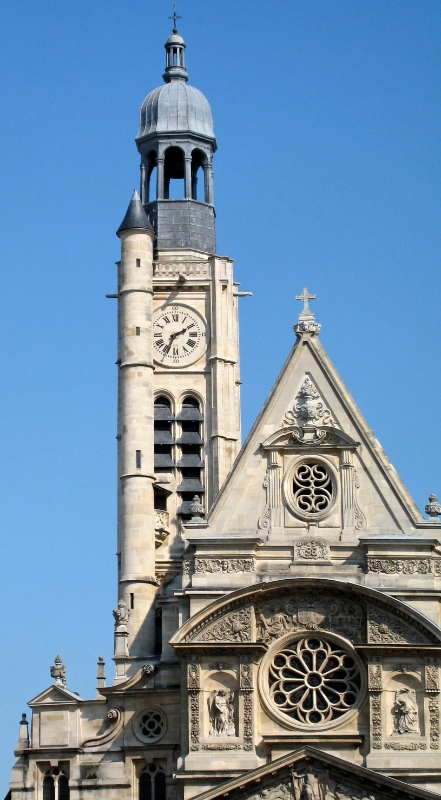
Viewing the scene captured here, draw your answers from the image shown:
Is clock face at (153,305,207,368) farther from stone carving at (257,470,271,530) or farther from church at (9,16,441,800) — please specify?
stone carving at (257,470,271,530)

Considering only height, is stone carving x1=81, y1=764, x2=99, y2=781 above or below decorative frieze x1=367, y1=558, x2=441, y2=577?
below

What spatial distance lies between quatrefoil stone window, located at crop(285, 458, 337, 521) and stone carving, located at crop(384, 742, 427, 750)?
5407mm

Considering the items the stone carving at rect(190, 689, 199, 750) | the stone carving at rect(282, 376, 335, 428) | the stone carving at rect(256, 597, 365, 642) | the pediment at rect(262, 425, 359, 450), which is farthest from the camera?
the stone carving at rect(282, 376, 335, 428)

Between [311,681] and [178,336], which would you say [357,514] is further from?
[178,336]

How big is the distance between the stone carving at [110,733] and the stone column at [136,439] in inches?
98.2

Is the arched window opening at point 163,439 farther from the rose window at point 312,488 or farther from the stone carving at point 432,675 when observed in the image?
the stone carving at point 432,675

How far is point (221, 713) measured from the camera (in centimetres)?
4972

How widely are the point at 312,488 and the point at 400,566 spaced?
109 inches

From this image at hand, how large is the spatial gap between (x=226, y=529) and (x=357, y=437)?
361 centimetres

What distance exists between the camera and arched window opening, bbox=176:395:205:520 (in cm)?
5856

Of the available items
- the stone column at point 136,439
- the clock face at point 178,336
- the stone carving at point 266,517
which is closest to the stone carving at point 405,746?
the stone carving at point 266,517

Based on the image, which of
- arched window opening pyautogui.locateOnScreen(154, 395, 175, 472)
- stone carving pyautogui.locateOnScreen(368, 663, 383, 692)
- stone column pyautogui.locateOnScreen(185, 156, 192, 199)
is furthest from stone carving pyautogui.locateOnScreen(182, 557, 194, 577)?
stone column pyautogui.locateOnScreen(185, 156, 192, 199)

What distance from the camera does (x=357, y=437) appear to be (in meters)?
52.2

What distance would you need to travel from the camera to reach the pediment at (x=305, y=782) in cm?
4831
